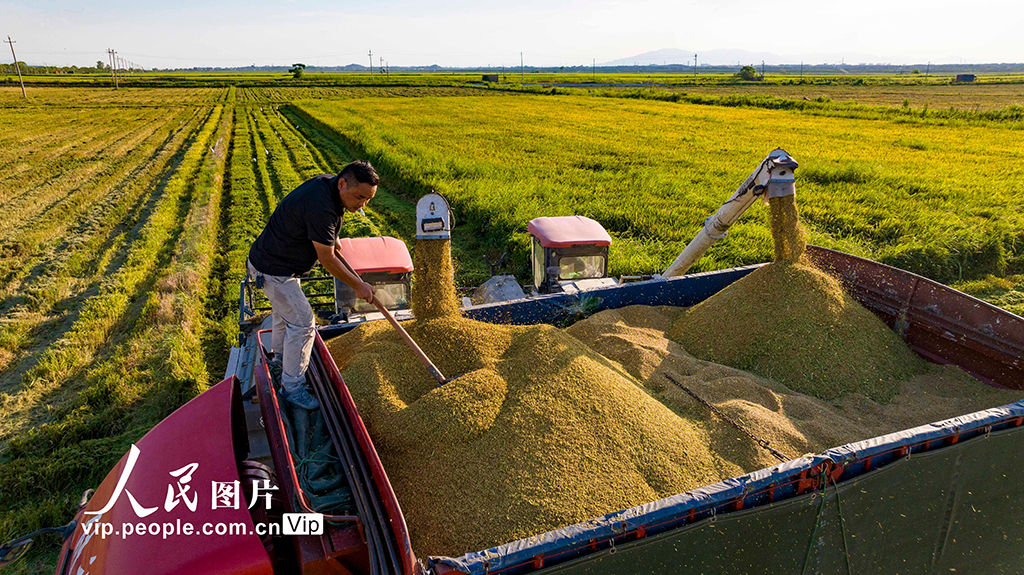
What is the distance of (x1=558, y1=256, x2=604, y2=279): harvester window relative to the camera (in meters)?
5.52

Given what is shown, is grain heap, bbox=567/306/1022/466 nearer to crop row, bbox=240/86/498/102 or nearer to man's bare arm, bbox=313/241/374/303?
man's bare arm, bbox=313/241/374/303

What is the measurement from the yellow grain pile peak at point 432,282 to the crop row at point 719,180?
3904 mm

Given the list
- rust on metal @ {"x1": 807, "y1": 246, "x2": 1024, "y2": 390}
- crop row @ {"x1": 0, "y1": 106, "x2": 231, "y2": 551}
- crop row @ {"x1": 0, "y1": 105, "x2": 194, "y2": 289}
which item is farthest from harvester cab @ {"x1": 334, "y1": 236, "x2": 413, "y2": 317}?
crop row @ {"x1": 0, "y1": 105, "x2": 194, "y2": 289}

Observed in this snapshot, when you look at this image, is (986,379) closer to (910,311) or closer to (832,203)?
(910,311)

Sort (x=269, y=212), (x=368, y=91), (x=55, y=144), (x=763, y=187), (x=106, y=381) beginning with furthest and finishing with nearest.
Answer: (x=368, y=91) → (x=55, y=144) → (x=269, y=212) → (x=106, y=381) → (x=763, y=187)

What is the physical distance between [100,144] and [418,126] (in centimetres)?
1268

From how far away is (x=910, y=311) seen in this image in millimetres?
4332

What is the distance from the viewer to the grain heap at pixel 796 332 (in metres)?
3.90

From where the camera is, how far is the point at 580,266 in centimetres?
563

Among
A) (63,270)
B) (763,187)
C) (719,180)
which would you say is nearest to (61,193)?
(63,270)

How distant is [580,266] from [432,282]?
2.01 m

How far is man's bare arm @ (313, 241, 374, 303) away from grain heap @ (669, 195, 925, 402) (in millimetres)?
2417

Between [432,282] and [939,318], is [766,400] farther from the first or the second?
[432,282]

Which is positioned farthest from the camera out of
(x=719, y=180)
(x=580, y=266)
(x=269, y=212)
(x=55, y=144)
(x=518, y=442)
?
(x=55, y=144)
